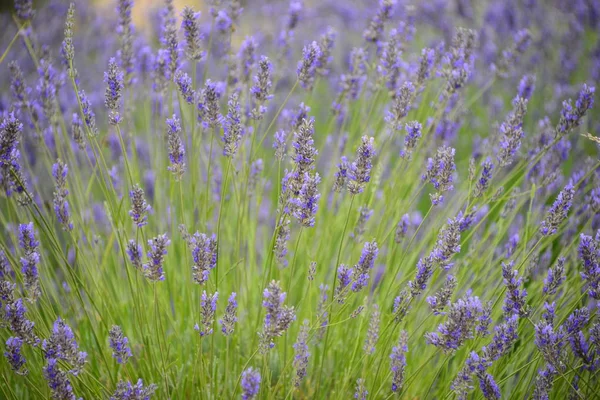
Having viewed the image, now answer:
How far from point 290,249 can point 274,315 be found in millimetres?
1433

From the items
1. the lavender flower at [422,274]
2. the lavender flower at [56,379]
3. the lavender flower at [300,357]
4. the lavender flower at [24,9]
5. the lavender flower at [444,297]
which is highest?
the lavender flower at [24,9]

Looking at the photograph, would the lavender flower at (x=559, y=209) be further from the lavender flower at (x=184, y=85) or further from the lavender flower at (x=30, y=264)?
the lavender flower at (x=30, y=264)

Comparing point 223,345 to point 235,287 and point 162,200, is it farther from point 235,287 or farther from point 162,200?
point 162,200

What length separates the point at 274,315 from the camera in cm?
129

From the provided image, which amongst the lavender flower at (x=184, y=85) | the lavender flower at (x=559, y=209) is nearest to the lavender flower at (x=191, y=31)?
the lavender flower at (x=184, y=85)

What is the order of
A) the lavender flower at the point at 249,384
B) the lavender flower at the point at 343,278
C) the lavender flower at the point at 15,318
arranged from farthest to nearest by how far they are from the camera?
1. the lavender flower at the point at 343,278
2. the lavender flower at the point at 15,318
3. the lavender flower at the point at 249,384

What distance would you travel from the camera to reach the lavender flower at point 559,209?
1521mm

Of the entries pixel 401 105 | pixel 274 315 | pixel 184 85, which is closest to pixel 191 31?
pixel 184 85

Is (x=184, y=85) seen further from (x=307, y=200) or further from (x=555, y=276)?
(x=555, y=276)

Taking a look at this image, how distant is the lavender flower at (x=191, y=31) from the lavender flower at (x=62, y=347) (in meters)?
0.90

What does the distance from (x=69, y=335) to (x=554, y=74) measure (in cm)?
388

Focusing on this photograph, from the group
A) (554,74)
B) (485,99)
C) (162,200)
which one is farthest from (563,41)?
(162,200)

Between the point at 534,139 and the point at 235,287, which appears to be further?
the point at 534,139

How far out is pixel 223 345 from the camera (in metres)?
2.01
